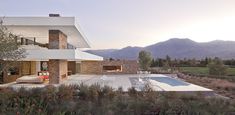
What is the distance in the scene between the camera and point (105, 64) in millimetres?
36312

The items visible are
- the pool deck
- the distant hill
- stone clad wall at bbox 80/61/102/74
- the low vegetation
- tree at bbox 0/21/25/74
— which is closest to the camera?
the low vegetation

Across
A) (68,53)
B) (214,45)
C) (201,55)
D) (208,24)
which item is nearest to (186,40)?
(214,45)

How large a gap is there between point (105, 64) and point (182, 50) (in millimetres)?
119054

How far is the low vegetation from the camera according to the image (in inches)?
389

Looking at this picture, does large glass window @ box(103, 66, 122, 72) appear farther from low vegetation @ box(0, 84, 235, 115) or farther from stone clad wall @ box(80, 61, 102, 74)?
low vegetation @ box(0, 84, 235, 115)

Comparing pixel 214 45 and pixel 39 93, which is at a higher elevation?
pixel 214 45

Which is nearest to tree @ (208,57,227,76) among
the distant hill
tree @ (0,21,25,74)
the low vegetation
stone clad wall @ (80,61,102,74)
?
stone clad wall @ (80,61,102,74)

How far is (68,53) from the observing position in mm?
19031

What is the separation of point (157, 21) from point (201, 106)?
1882 cm

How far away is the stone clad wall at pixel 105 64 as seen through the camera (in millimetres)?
35812

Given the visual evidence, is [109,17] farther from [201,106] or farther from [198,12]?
[201,106]

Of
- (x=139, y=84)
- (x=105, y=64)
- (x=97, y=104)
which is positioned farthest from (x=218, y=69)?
(x=97, y=104)

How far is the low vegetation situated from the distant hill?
394 ft

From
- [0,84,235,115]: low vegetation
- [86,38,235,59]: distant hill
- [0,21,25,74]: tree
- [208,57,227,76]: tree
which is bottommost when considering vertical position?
[0,84,235,115]: low vegetation
